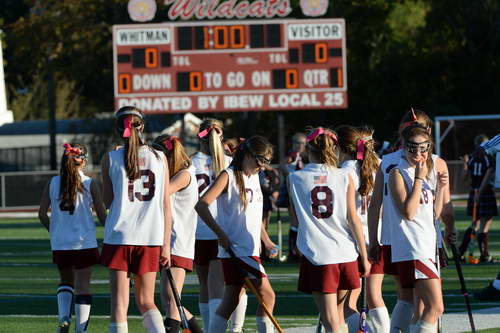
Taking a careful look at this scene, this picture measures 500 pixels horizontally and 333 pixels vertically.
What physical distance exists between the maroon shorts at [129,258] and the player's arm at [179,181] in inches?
43.5

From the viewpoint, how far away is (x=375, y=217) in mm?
8344

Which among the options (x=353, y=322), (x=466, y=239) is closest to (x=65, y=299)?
(x=353, y=322)

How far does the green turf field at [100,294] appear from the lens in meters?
11.5

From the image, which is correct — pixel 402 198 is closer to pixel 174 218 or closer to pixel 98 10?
pixel 174 218

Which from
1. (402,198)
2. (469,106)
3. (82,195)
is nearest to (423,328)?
(402,198)

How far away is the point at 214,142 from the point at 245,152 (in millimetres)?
1158

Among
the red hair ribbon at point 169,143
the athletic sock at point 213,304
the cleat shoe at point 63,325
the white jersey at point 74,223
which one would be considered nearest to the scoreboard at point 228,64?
the white jersey at point 74,223

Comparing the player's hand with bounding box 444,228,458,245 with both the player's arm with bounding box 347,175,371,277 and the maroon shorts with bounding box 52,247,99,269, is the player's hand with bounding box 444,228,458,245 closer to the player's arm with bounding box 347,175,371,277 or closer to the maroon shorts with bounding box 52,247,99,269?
the player's arm with bounding box 347,175,371,277

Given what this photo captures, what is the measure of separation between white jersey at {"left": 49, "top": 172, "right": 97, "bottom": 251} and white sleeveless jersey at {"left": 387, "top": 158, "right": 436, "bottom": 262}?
2931 mm

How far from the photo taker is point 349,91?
47625 millimetres

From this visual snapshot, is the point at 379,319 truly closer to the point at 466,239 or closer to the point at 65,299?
the point at 65,299

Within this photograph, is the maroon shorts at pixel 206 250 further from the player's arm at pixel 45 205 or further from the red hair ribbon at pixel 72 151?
the player's arm at pixel 45 205

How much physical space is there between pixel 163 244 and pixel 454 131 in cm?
3273

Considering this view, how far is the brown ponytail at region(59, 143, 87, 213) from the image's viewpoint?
9781mm
